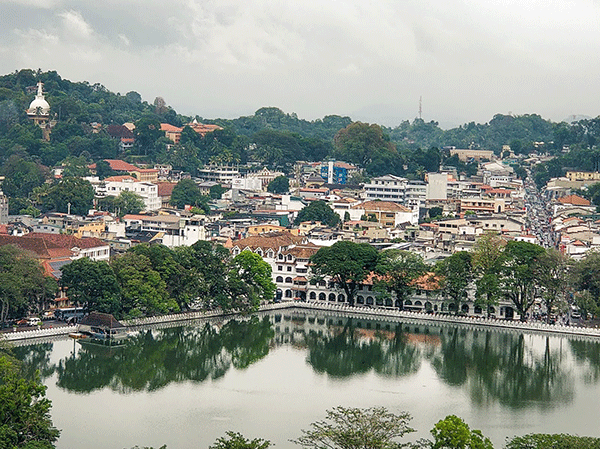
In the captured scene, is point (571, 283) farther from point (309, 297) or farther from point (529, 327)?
point (309, 297)

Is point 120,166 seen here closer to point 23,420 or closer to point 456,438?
point 23,420

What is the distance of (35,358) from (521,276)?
658 inches

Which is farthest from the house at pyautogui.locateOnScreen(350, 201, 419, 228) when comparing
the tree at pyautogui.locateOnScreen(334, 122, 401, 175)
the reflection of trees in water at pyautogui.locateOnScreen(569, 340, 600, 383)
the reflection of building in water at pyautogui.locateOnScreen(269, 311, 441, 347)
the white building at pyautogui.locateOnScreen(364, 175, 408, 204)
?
the reflection of trees in water at pyautogui.locateOnScreen(569, 340, 600, 383)

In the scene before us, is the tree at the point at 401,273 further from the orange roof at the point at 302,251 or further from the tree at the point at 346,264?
the orange roof at the point at 302,251

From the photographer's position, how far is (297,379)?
1185 inches

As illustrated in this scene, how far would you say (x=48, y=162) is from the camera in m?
70.9

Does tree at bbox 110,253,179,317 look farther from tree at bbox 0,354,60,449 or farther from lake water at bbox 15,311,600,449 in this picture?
tree at bbox 0,354,60,449

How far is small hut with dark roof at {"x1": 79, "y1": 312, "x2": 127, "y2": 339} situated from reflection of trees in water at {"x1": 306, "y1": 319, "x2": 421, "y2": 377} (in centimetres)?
573

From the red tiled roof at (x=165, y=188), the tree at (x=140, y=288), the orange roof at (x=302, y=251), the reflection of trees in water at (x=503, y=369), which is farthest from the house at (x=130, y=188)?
the reflection of trees in water at (x=503, y=369)

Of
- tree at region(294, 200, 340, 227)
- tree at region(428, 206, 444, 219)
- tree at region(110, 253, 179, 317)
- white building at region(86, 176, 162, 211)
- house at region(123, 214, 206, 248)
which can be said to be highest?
white building at region(86, 176, 162, 211)

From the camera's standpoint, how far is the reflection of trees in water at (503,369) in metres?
29.3

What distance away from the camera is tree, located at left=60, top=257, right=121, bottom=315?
35.4 metres

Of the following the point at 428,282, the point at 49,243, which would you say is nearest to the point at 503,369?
the point at 428,282

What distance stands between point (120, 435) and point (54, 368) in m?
6.81
